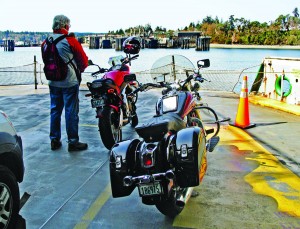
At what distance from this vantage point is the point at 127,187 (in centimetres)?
300

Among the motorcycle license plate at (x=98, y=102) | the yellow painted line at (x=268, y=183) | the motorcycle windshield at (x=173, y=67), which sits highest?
the motorcycle windshield at (x=173, y=67)

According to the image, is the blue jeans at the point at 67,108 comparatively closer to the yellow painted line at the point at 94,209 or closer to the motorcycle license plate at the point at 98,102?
the motorcycle license plate at the point at 98,102

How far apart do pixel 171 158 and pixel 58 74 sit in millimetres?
2880

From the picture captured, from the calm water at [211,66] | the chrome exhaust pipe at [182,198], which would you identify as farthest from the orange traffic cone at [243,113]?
the chrome exhaust pipe at [182,198]

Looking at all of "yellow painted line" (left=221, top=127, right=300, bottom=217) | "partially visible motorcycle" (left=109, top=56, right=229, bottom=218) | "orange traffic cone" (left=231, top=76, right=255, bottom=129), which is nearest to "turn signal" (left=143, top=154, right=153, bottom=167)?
"partially visible motorcycle" (left=109, top=56, right=229, bottom=218)

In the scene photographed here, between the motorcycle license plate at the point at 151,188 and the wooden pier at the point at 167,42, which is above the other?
the wooden pier at the point at 167,42

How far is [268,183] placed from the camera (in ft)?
13.6

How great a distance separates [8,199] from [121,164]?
951mm

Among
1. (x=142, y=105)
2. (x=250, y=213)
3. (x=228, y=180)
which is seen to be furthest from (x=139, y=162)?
(x=142, y=105)

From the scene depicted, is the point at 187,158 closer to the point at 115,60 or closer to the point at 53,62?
the point at 53,62

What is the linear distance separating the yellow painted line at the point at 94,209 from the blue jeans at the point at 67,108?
1.65 meters

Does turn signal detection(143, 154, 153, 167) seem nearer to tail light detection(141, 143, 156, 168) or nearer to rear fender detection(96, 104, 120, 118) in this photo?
tail light detection(141, 143, 156, 168)

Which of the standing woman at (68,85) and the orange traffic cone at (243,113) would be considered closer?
the standing woman at (68,85)

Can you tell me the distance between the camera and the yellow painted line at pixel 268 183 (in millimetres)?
3385
